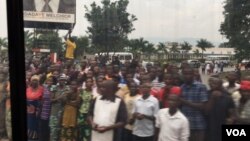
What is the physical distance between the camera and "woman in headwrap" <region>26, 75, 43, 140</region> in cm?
206

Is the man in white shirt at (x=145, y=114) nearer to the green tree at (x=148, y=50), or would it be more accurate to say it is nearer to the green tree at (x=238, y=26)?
the green tree at (x=148, y=50)

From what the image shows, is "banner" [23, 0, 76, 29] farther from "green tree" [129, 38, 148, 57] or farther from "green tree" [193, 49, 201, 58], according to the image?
"green tree" [193, 49, 201, 58]

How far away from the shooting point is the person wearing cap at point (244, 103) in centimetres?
187

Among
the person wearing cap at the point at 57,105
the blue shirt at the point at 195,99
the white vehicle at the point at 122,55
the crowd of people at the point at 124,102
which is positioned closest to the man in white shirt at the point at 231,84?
the crowd of people at the point at 124,102

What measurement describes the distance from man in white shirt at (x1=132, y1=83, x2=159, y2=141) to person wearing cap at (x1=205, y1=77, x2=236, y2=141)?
26 centimetres

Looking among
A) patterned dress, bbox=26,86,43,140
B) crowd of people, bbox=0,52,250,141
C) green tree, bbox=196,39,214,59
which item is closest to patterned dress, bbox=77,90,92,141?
crowd of people, bbox=0,52,250,141

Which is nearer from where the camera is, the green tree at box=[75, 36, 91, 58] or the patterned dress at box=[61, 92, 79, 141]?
the green tree at box=[75, 36, 91, 58]

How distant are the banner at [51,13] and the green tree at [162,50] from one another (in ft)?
1.35

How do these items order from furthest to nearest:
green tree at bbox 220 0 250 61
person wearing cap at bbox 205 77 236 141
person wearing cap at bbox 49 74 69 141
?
1. person wearing cap at bbox 49 74 69 141
2. person wearing cap at bbox 205 77 236 141
3. green tree at bbox 220 0 250 61

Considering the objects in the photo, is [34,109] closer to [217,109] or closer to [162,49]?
[162,49]

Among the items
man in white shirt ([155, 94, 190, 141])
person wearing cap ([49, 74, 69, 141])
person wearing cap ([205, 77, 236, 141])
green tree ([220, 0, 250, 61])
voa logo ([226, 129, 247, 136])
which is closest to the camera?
voa logo ([226, 129, 247, 136])

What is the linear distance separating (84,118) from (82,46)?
0.43 m

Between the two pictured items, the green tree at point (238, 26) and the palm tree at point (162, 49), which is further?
the palm tree at point (162, 49)

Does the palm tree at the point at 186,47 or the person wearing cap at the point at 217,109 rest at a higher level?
the palm tree at the point at 186,47
